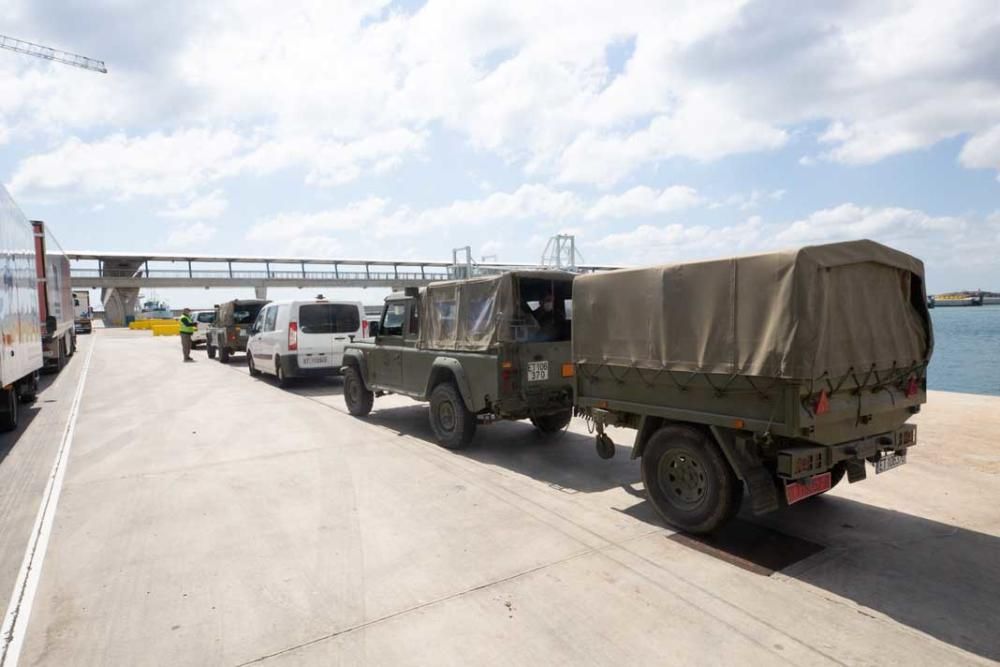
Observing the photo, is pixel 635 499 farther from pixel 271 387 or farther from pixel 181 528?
pixel 271 387

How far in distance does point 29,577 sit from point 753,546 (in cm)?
551

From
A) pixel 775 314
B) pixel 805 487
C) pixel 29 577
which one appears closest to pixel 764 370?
pixel 775 314

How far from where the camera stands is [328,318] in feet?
44.0

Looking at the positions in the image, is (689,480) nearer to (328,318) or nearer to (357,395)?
(357,395)

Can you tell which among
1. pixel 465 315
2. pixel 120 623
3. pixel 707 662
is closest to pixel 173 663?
pixel 120 623

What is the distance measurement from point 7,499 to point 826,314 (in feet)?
26.2

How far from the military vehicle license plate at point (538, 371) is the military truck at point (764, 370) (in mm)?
1664

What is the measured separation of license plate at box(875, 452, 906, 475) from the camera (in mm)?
4777

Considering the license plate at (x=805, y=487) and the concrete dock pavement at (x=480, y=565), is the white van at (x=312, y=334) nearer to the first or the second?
the concrete dock pavement at (x=480, y=565)

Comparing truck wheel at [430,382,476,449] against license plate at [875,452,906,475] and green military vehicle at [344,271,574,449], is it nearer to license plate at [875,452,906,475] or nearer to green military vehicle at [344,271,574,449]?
green military vehicle at [344,271,574,449]

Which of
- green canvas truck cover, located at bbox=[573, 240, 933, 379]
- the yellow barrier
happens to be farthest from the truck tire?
the yellow barrier

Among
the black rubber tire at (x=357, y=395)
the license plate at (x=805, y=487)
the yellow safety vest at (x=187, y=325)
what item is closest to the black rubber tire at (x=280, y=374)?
the black rubber tire at (x=357, y=395)

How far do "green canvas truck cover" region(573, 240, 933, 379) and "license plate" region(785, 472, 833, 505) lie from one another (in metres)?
0.82

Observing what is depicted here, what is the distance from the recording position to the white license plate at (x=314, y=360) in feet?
43.2
